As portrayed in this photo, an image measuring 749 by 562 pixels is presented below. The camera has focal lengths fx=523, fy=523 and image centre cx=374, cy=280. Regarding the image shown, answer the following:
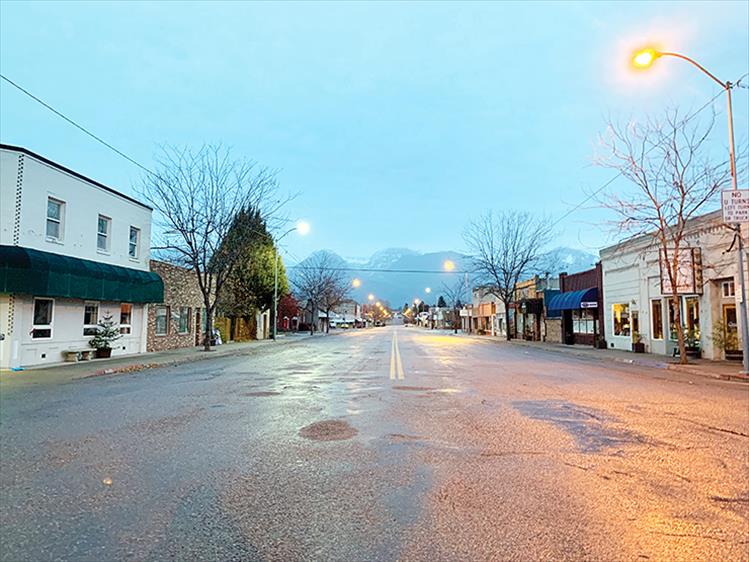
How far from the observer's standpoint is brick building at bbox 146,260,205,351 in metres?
27.9

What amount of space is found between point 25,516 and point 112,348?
2016 cm

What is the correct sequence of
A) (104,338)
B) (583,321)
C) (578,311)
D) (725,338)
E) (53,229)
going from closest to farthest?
(53,229) < (725,338) < (104,338) < (583,321) < (578,311)

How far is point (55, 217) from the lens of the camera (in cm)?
1969

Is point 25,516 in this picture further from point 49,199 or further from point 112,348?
point 112,348

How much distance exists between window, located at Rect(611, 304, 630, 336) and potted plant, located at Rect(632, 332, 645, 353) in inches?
51.1

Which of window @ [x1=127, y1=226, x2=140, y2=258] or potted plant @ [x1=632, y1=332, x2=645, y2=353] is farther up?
window @ [x1=127, y1=226, x2=140, y2=258]

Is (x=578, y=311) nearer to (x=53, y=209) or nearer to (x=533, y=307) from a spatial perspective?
(x=533, y=307)

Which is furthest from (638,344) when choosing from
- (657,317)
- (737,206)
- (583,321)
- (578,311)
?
(737,206)

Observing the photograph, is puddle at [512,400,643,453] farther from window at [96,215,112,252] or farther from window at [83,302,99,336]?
window at [96,215,112,252]

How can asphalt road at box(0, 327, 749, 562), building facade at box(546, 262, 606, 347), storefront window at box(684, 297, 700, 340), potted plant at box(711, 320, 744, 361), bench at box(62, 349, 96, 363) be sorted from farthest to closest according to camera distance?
building facade at box(546, 262, 606, 347) → storefront window at box(684, 297, 700, 340) → potted plant at box(711, 320, 744, 361) → bench at box(62, 349, 96, 363) → asphalt road at box(0, 327, 749, 562)

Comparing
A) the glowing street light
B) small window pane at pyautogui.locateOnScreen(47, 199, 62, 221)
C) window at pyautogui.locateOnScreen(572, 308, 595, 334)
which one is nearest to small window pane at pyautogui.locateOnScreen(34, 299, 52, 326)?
small window pane at pyautogui.locateOnScreen(47, 199, 62, 221)

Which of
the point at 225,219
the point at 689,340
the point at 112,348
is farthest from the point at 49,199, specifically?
the point at 689,340

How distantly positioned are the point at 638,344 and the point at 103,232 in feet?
86.9

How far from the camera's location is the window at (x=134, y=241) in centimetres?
2513
